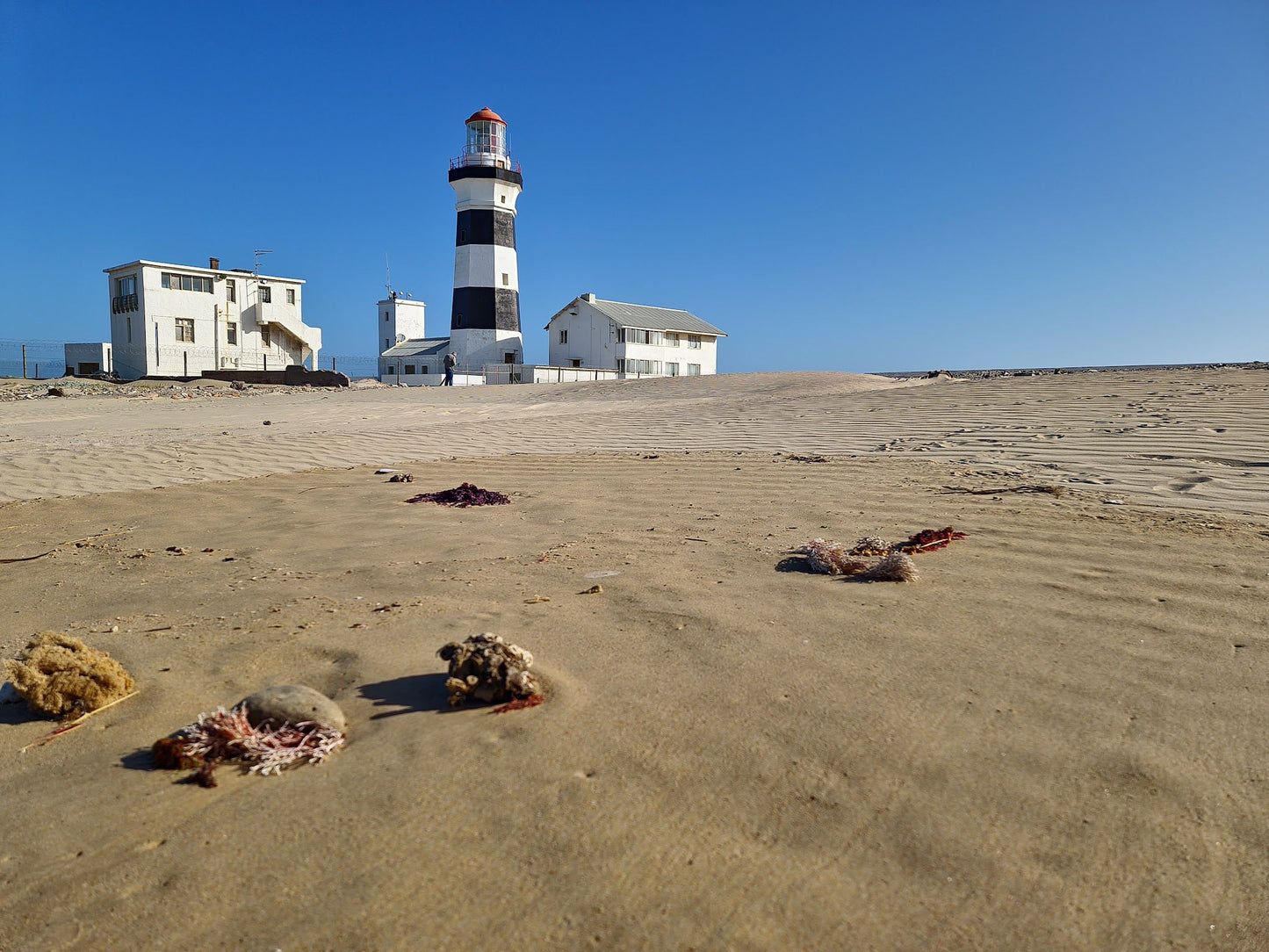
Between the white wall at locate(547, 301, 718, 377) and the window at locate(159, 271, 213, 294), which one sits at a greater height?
the window at locate(159, 271, 213, 294)

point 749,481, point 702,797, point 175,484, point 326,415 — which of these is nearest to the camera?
point 702,797

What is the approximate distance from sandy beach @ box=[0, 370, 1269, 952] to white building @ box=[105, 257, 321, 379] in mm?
32232

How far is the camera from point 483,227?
119 feet

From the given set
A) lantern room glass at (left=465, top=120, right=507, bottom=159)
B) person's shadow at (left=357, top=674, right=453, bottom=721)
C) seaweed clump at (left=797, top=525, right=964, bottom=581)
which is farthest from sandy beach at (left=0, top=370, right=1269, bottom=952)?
lantern room glass at (left=465, top=120, right=507, bottom=159)

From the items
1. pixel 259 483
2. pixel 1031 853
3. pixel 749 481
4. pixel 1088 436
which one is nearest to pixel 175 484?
pixel 259 483

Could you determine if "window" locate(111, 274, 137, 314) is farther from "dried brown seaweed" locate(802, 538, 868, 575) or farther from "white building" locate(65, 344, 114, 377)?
"dried brown seaweed" locate(802, 538, 868, 575)

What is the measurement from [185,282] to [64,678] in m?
37.5

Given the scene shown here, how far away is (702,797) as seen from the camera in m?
2.06

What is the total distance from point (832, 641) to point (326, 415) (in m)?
13.8

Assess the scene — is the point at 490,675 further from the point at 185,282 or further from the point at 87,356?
the point at 87,356

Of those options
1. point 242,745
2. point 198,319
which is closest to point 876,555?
point 242,745

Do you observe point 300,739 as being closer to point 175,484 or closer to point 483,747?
point 483,747

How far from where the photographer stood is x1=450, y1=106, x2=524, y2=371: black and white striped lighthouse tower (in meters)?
36.2

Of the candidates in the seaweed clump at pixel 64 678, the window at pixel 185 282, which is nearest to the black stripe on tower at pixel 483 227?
the window at pixel 185 282
